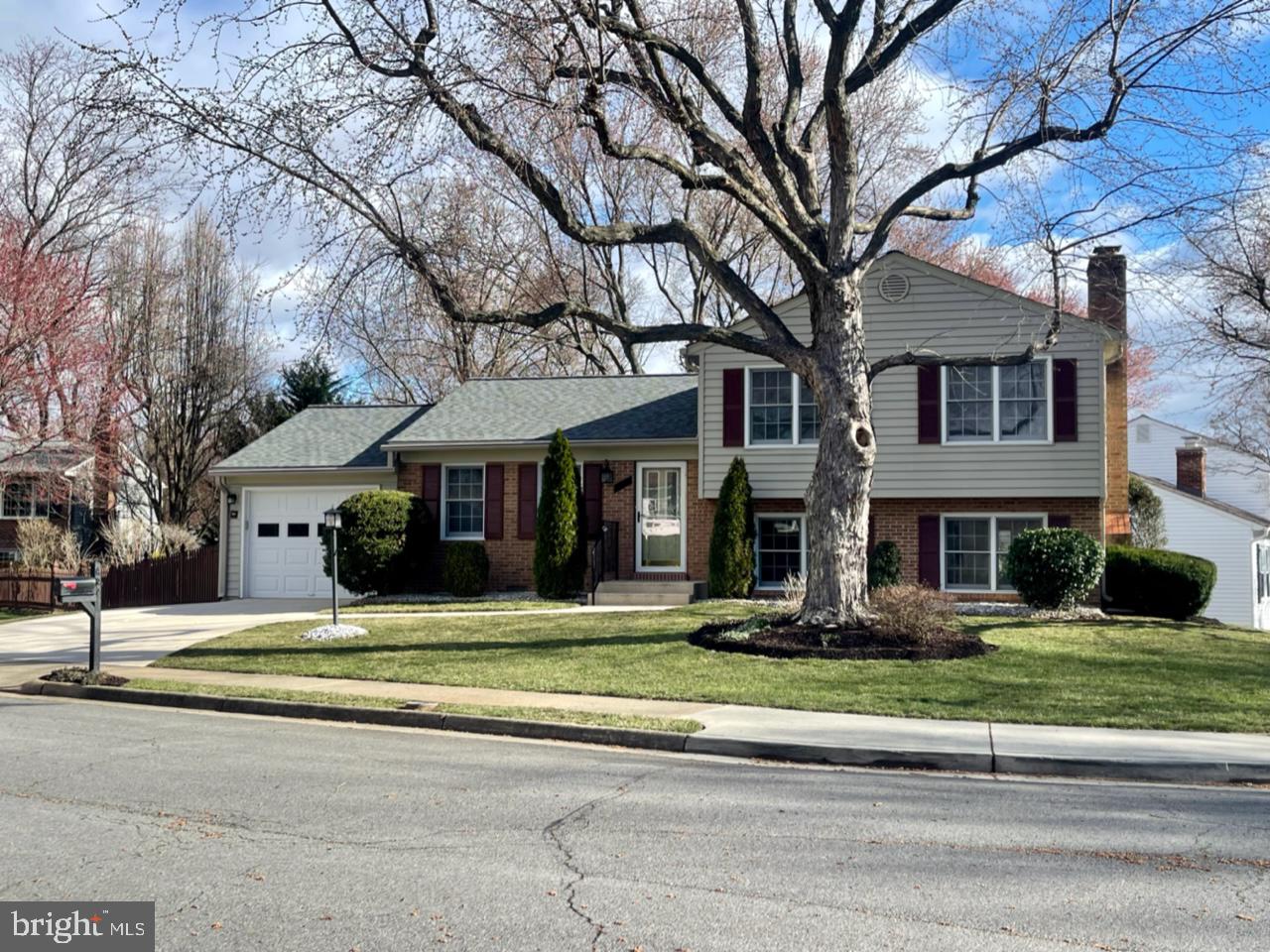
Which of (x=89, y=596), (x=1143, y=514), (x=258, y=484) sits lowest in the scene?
(x=89, y=596)

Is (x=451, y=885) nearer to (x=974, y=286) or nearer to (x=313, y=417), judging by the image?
(x=974, y=286)

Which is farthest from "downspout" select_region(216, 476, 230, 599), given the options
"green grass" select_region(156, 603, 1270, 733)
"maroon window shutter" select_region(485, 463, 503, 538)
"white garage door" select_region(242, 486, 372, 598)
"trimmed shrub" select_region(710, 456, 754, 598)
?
"trimmed shrub" select_region(710, 456, 754, 598)

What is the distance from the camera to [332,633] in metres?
15.6

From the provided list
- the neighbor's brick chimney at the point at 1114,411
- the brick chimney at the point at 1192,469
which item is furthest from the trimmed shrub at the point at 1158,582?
the brick chimney at the point at 1192,469

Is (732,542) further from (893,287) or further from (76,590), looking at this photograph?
(76,590)

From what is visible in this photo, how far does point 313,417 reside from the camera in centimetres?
2605

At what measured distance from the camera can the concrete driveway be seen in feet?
48.0

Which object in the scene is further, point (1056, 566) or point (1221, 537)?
point (1221, 537)

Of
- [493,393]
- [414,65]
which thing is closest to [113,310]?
[493,393]

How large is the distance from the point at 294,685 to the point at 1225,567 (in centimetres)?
2851

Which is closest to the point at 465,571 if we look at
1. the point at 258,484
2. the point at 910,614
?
the point at 258,484

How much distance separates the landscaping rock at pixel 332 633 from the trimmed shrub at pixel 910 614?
24.6ft

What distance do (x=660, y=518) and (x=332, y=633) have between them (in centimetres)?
784

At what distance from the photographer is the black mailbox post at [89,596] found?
11938 mm
